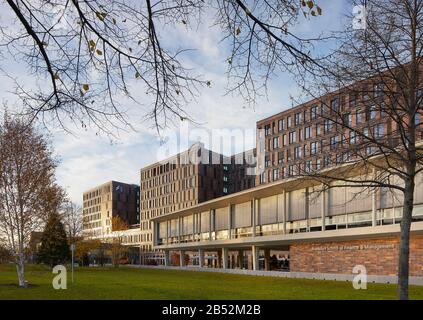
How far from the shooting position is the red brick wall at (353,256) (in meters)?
38.8

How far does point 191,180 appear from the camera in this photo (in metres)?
124

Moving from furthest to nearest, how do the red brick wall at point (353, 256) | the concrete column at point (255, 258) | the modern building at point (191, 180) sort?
the modern building at point (191, 180) → the concrete column at point (255, 258) → the red brick wall at point (353, 256)

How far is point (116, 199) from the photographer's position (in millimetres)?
160000

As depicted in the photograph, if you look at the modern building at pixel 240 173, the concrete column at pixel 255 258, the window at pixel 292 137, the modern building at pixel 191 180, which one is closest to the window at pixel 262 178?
the window at pixel 292 137

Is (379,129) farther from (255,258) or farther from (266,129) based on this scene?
(266,129)

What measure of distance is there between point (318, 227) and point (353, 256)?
6.14 meters

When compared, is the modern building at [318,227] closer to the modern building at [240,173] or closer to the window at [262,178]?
the window at [262,178]

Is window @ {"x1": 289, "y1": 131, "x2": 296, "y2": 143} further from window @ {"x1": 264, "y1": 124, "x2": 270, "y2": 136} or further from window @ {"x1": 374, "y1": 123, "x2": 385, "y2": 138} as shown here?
window @ {"x1": 374, "y1": 123, "x2": 385, "y2": 138}

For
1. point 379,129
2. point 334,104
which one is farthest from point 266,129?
point 334,104

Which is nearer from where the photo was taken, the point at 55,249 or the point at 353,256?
the point at 353,256

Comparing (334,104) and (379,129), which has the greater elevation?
(334,104)

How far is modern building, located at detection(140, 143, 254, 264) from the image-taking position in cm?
12125

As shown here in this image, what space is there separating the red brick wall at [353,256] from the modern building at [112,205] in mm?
111245

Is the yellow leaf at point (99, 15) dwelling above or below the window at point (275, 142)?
below
